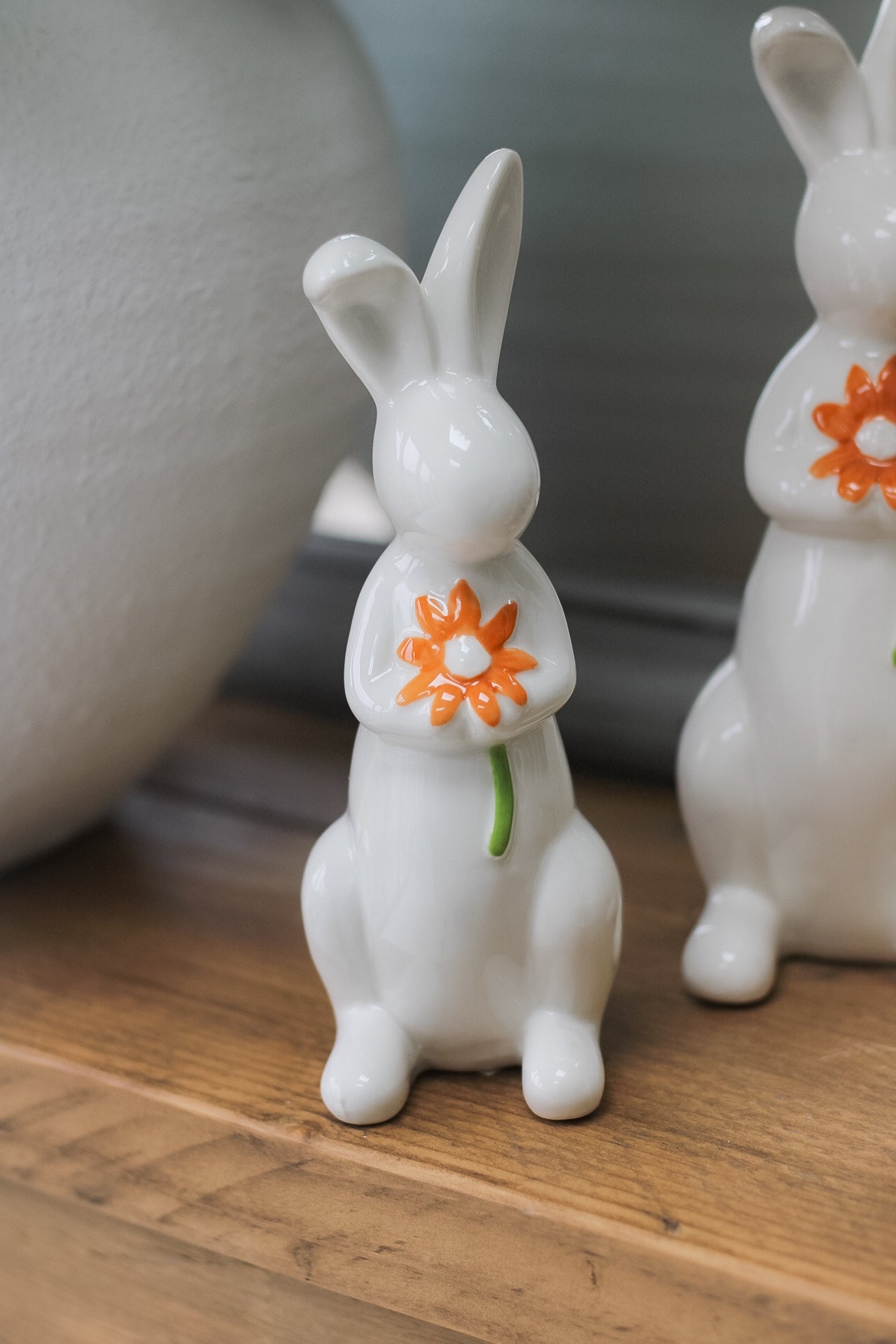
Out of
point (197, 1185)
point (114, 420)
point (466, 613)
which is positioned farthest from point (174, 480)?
point (197, 1185)

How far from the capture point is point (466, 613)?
18.5 inches

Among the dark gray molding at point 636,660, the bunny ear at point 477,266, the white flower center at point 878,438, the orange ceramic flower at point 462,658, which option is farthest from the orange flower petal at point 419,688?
the dark gray molding at point 636,660

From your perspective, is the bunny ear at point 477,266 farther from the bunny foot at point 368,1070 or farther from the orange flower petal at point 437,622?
the bunny foot at point 368,1070

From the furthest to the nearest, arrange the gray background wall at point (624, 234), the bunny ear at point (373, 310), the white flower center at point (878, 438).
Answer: the gray background wall at point (624, 234), the white flower center at point (878, 438), the bunny ear at point (373, 310)

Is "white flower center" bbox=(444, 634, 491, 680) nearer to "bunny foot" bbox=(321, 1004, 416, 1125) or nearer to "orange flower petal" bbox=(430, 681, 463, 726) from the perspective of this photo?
"orange flower petal" bbox=(430, 681, 463, 726)

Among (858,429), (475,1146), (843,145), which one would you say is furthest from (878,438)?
(475,1146)

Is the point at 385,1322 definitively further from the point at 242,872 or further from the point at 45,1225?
the point at 242,872

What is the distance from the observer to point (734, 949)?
585mm

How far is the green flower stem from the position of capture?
0.48 metres

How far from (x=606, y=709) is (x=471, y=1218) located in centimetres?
41

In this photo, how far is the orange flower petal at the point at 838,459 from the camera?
546 mm

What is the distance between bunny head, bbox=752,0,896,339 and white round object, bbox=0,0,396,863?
21 centimetres

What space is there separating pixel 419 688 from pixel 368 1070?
15 centimetres

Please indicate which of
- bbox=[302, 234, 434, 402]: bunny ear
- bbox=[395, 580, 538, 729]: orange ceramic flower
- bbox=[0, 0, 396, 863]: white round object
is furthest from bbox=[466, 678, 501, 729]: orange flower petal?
bbox=[0, 0, 396, 863]: white round object
